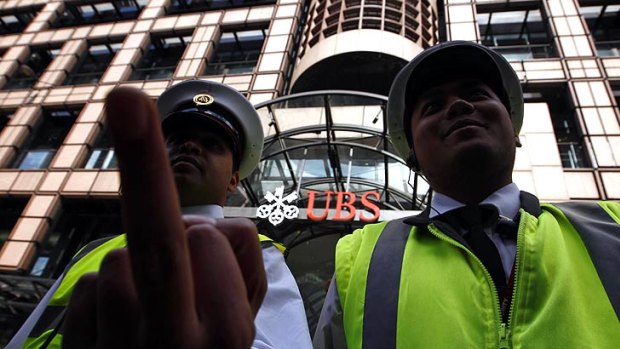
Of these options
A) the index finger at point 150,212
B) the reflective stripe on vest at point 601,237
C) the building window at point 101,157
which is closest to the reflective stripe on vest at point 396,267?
the reflective stripe on vest at point 601,237

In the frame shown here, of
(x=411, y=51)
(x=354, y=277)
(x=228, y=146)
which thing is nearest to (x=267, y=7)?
(x=411, y=51)

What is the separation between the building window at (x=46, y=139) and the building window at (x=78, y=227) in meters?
2.05

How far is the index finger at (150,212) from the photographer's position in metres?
0.53

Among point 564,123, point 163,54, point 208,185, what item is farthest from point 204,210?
point 163,54

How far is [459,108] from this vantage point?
189 cm

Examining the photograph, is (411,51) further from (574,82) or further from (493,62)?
(493,62)

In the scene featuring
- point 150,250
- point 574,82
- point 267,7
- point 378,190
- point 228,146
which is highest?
point 267,7

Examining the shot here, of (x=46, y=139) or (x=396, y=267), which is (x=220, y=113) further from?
(x=46, y=139)

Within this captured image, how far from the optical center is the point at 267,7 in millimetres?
15844

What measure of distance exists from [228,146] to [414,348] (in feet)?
5.28

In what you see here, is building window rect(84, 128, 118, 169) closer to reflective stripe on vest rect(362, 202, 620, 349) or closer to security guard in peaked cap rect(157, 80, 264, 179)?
security guard in peaked cap rect(157, 80, 264, 179)

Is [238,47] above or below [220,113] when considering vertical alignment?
above

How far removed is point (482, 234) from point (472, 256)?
16 cm

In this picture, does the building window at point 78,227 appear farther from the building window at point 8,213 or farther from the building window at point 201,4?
the building window at point 201,4
